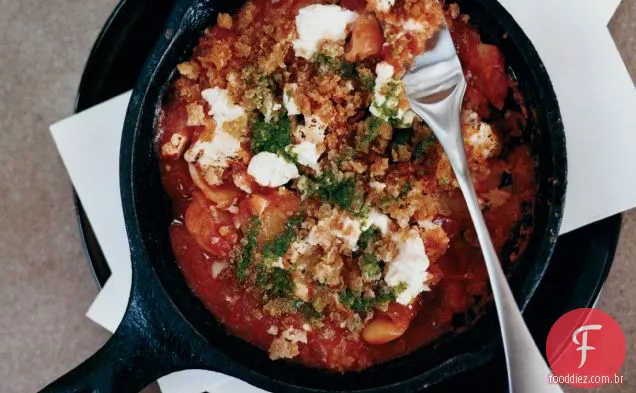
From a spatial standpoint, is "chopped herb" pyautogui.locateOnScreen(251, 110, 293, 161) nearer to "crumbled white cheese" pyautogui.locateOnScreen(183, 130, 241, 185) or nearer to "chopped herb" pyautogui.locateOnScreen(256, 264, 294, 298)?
"crumbled white cheese" pyautogui.locateOnScreen(183, 130, 241, 185)

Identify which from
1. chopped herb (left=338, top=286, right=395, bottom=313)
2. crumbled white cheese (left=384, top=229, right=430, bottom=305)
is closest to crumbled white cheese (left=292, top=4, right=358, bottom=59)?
crumbled white cheese (left=384, top=229, right=430, bottom=305)

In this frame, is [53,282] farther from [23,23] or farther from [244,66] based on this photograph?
[244,66]

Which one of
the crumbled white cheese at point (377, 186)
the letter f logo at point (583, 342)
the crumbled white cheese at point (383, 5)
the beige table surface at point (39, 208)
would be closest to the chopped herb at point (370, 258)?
the crumbled white cheese at point (377, 186)

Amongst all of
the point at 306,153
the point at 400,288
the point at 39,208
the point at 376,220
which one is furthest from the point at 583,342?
the point at 39,208

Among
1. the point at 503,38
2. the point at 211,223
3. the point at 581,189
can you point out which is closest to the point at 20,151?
the point at 211,223

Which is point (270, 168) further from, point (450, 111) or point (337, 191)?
point (450, 111)

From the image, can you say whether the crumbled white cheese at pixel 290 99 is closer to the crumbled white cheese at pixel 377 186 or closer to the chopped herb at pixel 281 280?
the crumbled white cheese at pixel 377 186

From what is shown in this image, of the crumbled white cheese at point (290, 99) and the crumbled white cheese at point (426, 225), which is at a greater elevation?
the crumbled white cheese at point (290, 99)
